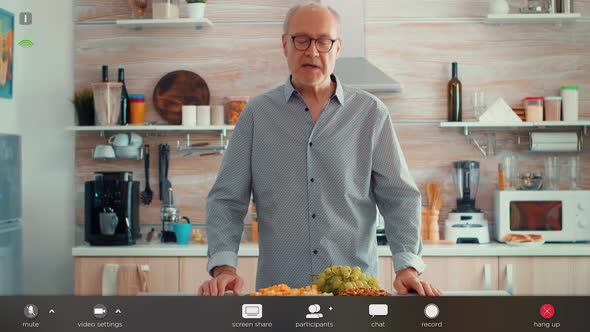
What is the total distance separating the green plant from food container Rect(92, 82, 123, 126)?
0.19 feet

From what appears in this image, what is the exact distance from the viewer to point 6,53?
3.46 metres

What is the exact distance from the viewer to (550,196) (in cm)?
332

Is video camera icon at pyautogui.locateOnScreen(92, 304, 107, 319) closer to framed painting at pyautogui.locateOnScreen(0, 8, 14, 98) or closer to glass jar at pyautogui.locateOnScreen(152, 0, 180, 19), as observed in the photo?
framed painting at pyautogui.locateOnScreen(0, 8, 14, 98)

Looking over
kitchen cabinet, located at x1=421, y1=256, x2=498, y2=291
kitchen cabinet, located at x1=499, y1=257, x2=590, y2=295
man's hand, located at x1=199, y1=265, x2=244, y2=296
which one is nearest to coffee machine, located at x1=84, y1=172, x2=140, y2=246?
kitchen cabinet, located at x1=421, y1=256, x2=498, y2=291

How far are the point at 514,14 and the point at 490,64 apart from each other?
27 centimetres

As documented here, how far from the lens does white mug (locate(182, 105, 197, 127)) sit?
11.5ft

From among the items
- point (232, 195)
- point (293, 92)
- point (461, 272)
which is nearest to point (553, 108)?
point (461, 272)

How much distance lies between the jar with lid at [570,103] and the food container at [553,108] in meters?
0.03

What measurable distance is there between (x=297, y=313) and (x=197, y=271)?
2.81 metres

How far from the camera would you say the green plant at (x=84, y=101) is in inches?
140

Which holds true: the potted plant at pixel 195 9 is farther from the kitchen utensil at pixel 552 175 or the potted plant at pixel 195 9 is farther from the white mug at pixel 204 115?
the kitchen utensil at pixel 552 175

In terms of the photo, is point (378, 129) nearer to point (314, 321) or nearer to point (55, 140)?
point (314, 321)

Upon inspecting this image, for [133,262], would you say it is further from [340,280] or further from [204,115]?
[340,280]

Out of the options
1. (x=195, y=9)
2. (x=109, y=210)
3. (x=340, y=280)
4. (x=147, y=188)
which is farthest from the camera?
(x=147, y=188)
